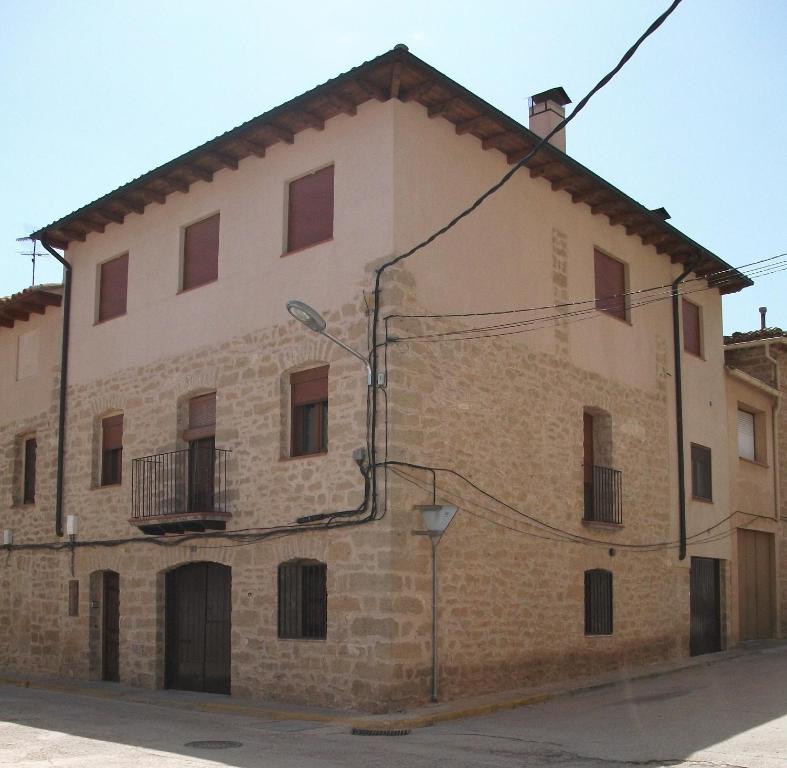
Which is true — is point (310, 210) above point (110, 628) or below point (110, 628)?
above

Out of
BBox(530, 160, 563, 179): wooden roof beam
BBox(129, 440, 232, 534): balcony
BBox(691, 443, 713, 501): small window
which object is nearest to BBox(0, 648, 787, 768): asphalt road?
BBox(129, 440, 232, 534): balcony

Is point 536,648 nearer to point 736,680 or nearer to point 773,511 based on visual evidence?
point 736,680

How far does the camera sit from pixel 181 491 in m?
15.1

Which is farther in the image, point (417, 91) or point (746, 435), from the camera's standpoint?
point (746, 435)

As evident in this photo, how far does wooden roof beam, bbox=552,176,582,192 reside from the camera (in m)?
15.8

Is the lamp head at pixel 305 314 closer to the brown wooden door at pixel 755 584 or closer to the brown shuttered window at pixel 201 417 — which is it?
the brown shuttered window at pixel 201 417

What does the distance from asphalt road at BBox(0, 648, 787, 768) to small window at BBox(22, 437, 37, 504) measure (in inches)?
222

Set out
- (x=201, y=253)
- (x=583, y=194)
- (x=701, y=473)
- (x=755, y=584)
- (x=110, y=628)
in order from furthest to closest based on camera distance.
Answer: (x=755, y=584) < (x=701, y=473) < (x=110, y=628) < (x=583, y=194) < (x=201, y=253)

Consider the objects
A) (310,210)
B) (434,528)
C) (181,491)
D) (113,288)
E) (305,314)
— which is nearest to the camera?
(305,314)

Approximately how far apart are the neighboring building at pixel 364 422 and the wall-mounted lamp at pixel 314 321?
0.64ft

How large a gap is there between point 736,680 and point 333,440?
679cm

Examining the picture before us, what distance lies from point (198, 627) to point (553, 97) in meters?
10.0

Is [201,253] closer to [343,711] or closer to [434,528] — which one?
[434,528]

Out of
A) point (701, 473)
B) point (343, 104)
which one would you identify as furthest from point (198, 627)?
point (701, 473)
